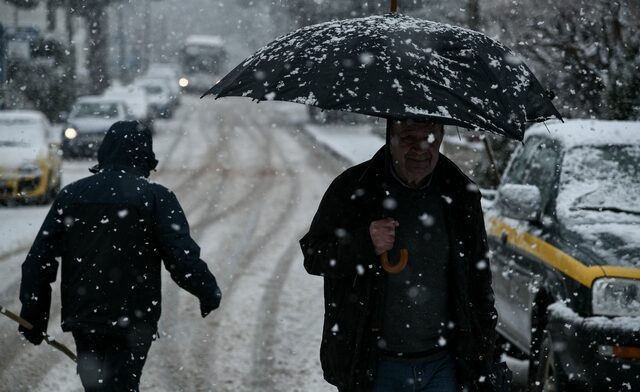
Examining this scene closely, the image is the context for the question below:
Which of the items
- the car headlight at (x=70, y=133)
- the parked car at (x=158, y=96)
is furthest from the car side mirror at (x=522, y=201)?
the parked car at (x=158, y=96)

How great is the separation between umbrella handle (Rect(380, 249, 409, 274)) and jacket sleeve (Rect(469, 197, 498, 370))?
32 centimetres

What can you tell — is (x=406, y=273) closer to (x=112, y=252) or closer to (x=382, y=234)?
(x=382, y=234)

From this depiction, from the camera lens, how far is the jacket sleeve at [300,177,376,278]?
11.2ft

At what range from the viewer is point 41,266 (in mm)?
4344

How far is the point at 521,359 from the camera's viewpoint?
24.0 feet

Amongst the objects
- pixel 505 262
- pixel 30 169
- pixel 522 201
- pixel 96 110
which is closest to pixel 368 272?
pixel 522 201

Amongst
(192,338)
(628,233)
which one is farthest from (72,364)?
(628,233)

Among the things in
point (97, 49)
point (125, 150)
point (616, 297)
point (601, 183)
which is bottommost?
point (97, 49)

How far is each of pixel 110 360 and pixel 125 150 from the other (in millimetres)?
946

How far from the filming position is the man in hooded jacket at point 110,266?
14.1 feet

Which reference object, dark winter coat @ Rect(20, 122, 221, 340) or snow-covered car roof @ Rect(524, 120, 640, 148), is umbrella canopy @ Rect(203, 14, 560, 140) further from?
snow-covered car roof @ Rect(524, 120, 640, 148)

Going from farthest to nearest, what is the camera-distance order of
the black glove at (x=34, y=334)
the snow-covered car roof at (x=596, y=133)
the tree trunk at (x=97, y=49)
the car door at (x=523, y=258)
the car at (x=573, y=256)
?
the tree trunk at (x=97, y=49) → the snow-covered car roof at (x=596, y=133) → the car door at (x=523, y=258) → the car at (x=573, y=256) → the black glove at (x=34, y=334)

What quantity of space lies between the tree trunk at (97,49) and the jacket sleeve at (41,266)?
41272mm

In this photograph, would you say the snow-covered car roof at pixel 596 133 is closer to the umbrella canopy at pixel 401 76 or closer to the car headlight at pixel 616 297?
the car headlight at pixel 616 297
